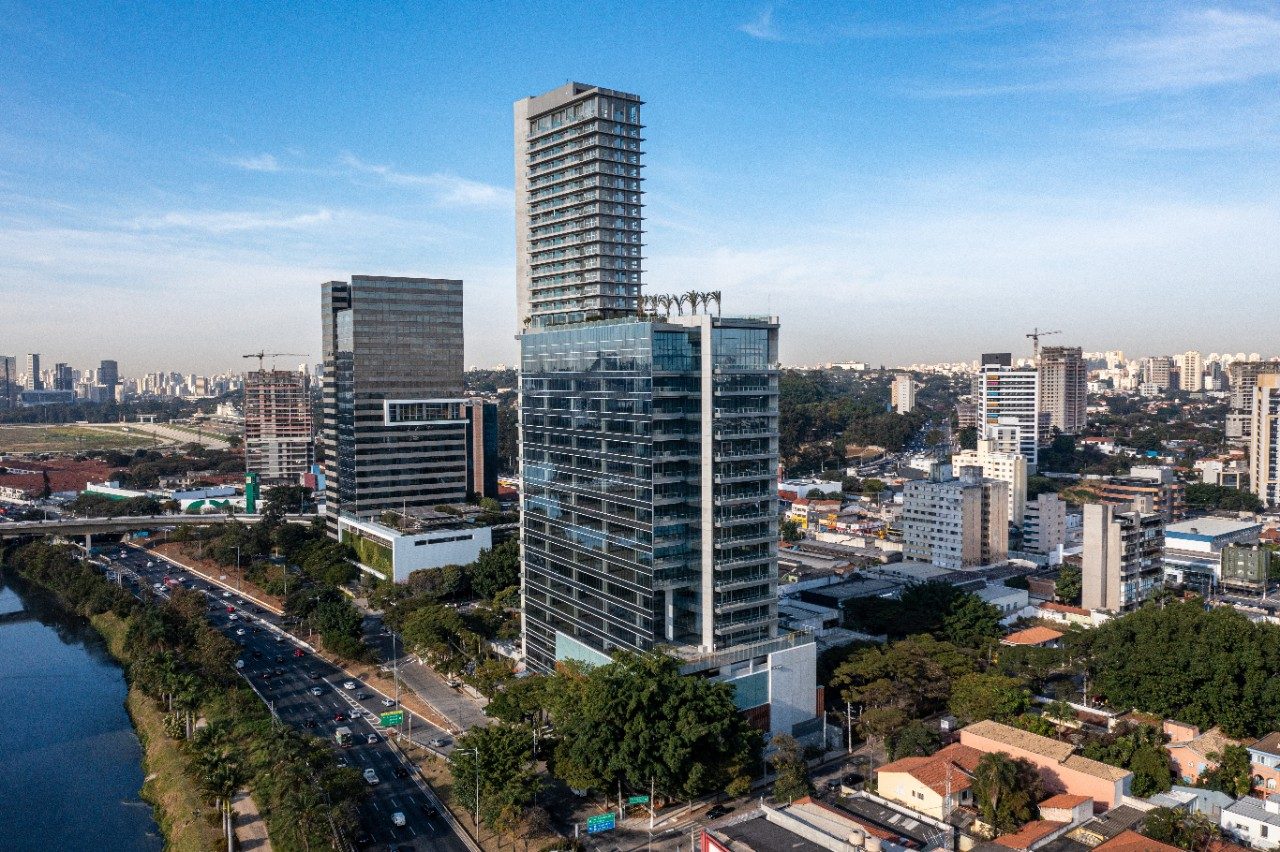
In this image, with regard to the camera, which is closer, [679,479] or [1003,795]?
[1003,795]

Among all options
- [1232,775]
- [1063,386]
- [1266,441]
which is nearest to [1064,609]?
[1232,775]

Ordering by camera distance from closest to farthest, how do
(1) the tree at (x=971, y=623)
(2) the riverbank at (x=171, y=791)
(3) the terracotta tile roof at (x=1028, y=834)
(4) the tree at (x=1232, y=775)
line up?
(3) the terracotta tile roof at (x=1028, y=834)
(4) the tree at (x=1232, y=775)
(2) the riverbank at (x=171, y=791)
(1) the tree at (x=971, y=623)

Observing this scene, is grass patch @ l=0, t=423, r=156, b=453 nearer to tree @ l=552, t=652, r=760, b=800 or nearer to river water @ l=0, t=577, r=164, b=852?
river water @ l=0, t=577, r=164, b=852

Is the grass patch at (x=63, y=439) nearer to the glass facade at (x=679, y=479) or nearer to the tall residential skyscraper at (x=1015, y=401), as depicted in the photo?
the tall residential skyscraper at (x=1015, y=401)

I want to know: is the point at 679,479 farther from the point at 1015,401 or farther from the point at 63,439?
the point at 63,439

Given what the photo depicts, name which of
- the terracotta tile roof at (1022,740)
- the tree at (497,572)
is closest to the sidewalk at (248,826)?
the tree at (497,572)
